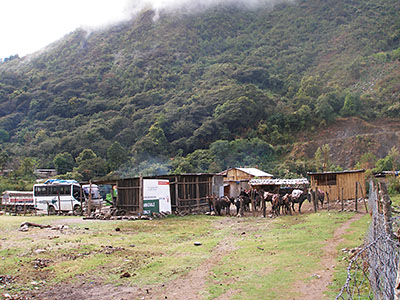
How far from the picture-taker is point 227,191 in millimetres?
40094

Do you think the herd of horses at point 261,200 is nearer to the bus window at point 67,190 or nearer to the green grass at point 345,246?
the green grass at point 345,246

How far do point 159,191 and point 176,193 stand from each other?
1408 millimetres

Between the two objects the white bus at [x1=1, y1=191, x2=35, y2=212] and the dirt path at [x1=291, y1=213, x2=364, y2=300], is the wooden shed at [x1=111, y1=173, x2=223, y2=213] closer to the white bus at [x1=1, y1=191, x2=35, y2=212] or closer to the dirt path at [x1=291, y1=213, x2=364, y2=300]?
the white bus at [x1=1, y1=191, x2=35, y2=212]

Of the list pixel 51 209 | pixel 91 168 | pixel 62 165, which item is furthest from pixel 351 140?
pixel 51 209

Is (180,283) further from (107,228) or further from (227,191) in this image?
(227,191)

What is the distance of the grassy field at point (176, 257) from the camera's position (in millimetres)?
8156

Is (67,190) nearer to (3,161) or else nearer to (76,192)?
(76,192)

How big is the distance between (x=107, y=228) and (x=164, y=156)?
54467mm

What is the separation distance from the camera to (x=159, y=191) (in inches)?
885

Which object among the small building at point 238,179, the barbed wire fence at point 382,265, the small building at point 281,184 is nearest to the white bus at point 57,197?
the small building at point 281,184

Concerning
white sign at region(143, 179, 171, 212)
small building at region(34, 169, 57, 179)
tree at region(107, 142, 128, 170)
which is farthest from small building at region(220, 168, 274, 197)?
small building at region(34, 169, 57, 179)

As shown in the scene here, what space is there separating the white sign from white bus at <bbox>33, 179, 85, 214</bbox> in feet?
27.9

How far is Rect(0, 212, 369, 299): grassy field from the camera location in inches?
321

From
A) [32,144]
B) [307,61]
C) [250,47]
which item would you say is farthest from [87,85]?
[307,61]
